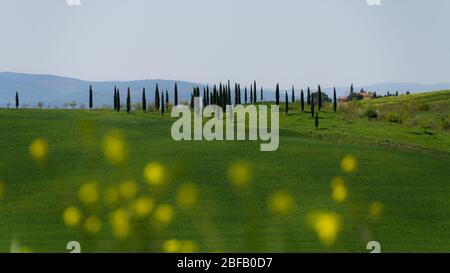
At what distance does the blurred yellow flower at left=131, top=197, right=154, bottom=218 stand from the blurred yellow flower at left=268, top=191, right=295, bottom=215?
7.25 meters

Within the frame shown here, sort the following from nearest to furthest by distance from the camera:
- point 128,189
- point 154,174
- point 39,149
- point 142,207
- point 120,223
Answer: point 120,223 → point 142,207 → point 128,189 → point 154,174 → point 39,149

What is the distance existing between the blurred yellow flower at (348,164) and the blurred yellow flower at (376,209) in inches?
442

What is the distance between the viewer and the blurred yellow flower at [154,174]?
49456mm

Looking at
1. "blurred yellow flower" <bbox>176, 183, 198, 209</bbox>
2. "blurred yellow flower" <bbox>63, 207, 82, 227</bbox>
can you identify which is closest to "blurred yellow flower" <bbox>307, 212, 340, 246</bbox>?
"blurred yellow flower" <bbox>176, 183, 198, 209</bbox>

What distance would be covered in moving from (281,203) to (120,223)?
1052cm

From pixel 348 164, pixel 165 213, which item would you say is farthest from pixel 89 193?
pixel 348 164

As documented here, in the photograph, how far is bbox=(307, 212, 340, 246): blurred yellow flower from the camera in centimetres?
3342

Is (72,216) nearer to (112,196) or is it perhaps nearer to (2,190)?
(112,196)

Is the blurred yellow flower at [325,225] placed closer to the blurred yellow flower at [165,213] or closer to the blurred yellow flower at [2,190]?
the blurred yellow flower at [165,213]

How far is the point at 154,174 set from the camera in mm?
52812

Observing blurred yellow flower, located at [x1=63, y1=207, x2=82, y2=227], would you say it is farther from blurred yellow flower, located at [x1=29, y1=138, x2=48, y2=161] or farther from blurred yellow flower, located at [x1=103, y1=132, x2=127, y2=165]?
blurred yellow flower, located at [x1=29, y1=138, x2=48, y2=161]

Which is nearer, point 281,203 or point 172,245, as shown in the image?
point 172,245

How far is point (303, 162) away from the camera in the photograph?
55.9 metres
